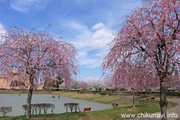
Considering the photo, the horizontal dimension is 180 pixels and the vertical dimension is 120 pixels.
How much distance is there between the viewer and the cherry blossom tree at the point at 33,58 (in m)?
11.6

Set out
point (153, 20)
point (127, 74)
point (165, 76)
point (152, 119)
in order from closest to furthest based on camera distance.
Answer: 1. point (165, 76)
2. point (153, 20)
3. point (127, 74)
4. point (152, 119)

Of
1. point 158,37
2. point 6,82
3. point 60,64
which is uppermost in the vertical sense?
point 158,37

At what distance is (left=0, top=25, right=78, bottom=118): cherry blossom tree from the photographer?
1156 centimetres

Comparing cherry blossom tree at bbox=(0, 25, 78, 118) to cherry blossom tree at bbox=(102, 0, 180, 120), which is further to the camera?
cherry blossom tree at bbox=(0, 25, 78, 118)

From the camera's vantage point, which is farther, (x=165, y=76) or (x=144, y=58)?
(x=144, y=58)

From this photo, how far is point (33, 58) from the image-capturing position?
11.5m

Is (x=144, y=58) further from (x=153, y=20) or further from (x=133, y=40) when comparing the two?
(x=153, y=20)

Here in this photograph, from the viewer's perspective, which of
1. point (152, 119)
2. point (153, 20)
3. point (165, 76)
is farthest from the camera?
point (152, 119)

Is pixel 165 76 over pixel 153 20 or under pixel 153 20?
under

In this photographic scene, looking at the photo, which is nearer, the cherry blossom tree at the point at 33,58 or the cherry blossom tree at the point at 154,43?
the cherry blossom tree at the point at 154,43

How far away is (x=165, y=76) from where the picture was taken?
27.4 ft

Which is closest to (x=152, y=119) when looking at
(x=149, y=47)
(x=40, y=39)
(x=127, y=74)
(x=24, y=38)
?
(x=127, y=74)

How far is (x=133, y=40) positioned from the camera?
30.4 ft

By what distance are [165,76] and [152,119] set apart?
5.44m
